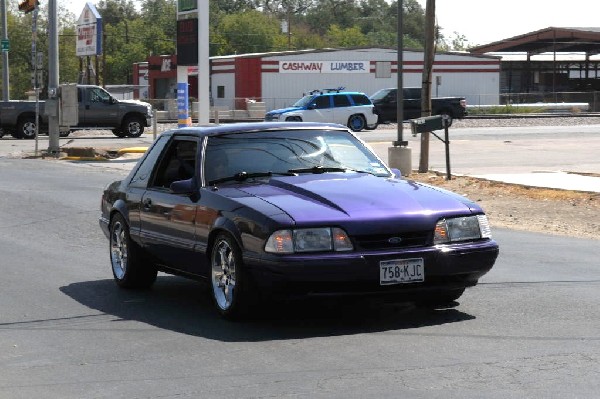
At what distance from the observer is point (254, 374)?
686cm

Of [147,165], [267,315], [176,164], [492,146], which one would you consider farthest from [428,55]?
[267,315]

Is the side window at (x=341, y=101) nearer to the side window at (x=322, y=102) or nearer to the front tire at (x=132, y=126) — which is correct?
the side window at (x=322, y=102)

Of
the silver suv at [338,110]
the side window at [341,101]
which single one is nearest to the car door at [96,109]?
the silver suv at [338,110]

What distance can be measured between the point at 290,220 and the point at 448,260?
3.81 ft

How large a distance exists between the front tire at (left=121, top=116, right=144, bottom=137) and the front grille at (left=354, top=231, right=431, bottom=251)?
3562 centimetres

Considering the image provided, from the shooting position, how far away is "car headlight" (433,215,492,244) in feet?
27.1

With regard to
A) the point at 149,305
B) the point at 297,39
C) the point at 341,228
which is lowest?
the point at 149,305

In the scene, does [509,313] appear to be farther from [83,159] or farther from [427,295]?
[83,159]

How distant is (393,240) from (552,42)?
249ft

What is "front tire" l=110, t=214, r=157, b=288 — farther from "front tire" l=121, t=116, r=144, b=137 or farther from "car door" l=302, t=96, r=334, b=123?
"car door" l=302, t=96, r=334, b=123

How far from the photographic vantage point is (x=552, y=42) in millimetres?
81312

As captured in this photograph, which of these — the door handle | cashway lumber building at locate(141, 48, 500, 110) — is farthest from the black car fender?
cashway lumber building at locate(141, 48, 500, 110)

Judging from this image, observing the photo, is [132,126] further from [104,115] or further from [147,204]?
[147,204]

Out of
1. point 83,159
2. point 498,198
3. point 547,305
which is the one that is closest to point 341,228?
point 547,305
